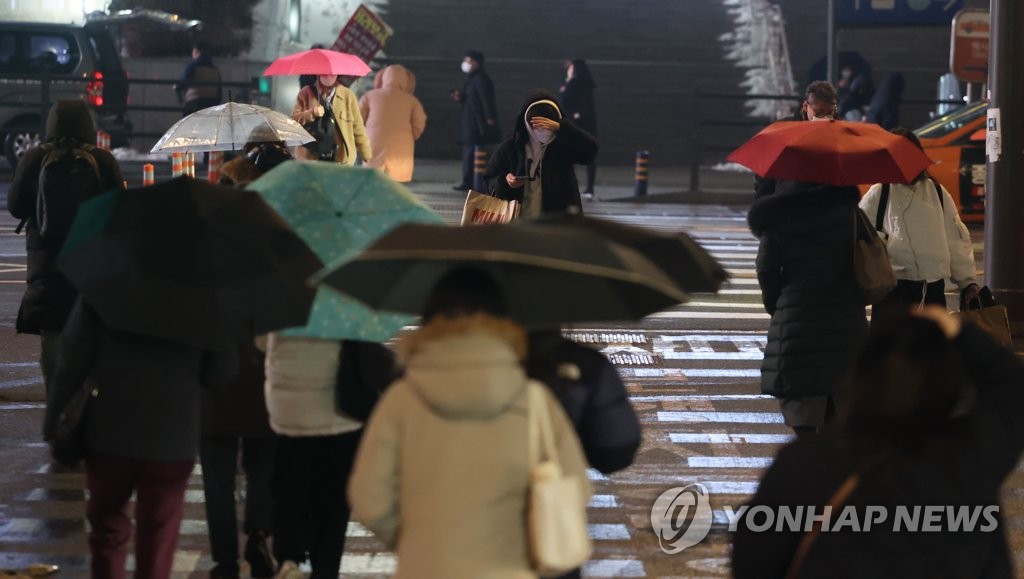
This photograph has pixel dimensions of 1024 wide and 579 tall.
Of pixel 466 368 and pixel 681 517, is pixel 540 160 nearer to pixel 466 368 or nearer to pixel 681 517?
pixel 681 517

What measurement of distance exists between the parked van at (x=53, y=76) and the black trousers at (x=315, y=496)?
18.6m

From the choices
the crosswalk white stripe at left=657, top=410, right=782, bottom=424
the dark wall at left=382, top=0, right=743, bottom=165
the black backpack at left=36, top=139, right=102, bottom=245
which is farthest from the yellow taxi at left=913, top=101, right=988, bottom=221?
the black backpack at left=36, top=139, right=102, bottom=245

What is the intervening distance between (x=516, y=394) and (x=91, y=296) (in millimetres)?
1803

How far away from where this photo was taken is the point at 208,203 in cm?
505

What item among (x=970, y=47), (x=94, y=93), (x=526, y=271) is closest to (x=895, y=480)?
(x=526, y=271)

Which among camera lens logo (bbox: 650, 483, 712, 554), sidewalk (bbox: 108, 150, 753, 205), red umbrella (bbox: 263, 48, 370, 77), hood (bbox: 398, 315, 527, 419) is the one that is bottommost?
sidewalk (bbox: 108, 150, 753, 205)

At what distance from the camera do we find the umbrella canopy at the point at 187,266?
491 cm

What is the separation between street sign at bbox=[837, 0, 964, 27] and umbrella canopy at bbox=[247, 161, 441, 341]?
19.2 meters

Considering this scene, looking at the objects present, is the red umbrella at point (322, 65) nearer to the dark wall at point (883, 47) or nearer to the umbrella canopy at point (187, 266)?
the umbrella canopy at point (187, 266)

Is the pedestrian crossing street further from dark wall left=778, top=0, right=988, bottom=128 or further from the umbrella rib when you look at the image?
dark wall left=778, top=0, right=988, bottom=128

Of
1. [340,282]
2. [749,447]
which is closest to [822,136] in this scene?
[749,447]

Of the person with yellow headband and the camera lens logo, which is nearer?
the camera lens logo

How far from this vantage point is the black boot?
6.19m

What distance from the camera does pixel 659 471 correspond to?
8016 millimetres
